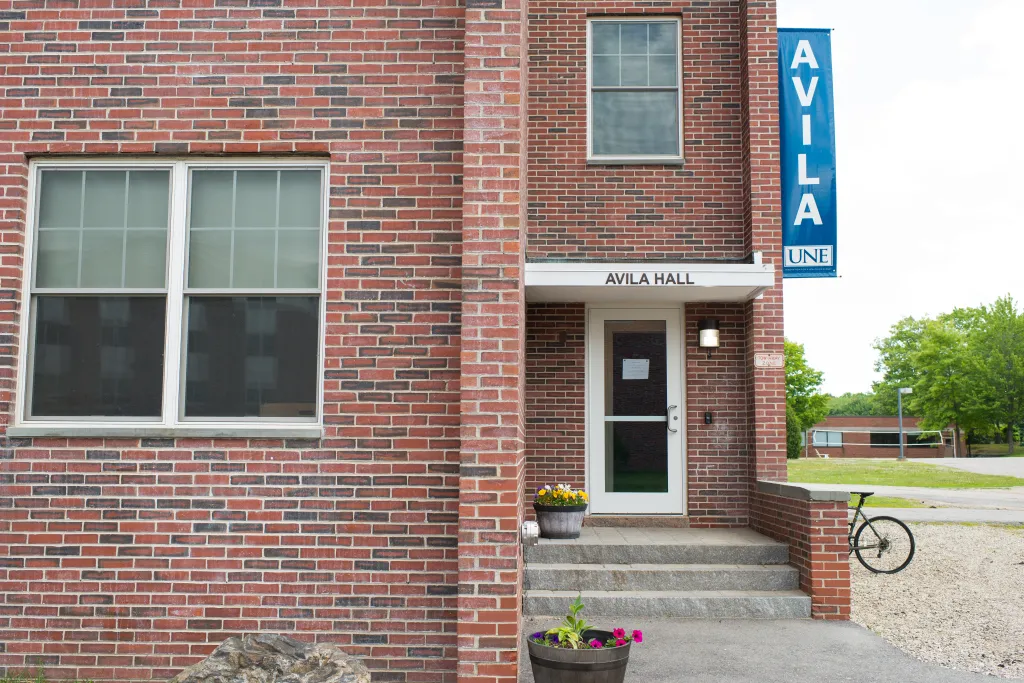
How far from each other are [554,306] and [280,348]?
4.31 m

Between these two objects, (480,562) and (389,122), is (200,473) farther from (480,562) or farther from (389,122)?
(389,122)

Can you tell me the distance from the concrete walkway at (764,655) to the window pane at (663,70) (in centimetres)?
582

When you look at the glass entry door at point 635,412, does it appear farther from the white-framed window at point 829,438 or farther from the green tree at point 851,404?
the green tree at point 851,404

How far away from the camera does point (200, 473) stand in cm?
506

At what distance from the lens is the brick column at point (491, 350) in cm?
466

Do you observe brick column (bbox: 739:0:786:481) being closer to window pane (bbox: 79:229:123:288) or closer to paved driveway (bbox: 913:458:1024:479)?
window pane (bbox: 79:229:123:288)

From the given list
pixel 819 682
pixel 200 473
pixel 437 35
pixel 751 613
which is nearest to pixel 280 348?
pixel 200 473

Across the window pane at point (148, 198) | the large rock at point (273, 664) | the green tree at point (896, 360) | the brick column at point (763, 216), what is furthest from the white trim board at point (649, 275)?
the green tree at point (896, 360)

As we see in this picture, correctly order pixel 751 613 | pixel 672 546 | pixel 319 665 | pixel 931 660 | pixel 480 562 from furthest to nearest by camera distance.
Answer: pixel 672 546 → pixel 751 613 → pixel 931 660 → pixel 480 562 → pixel 319 665

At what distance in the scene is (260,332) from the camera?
5211mm

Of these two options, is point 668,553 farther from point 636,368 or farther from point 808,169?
point 808,169

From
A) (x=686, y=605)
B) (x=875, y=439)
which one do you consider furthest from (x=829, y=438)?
(x=686, y=605)

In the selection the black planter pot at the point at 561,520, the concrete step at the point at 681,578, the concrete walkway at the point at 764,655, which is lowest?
the concrete walkway at the point at 764,655

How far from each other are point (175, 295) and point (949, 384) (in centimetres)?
6715
